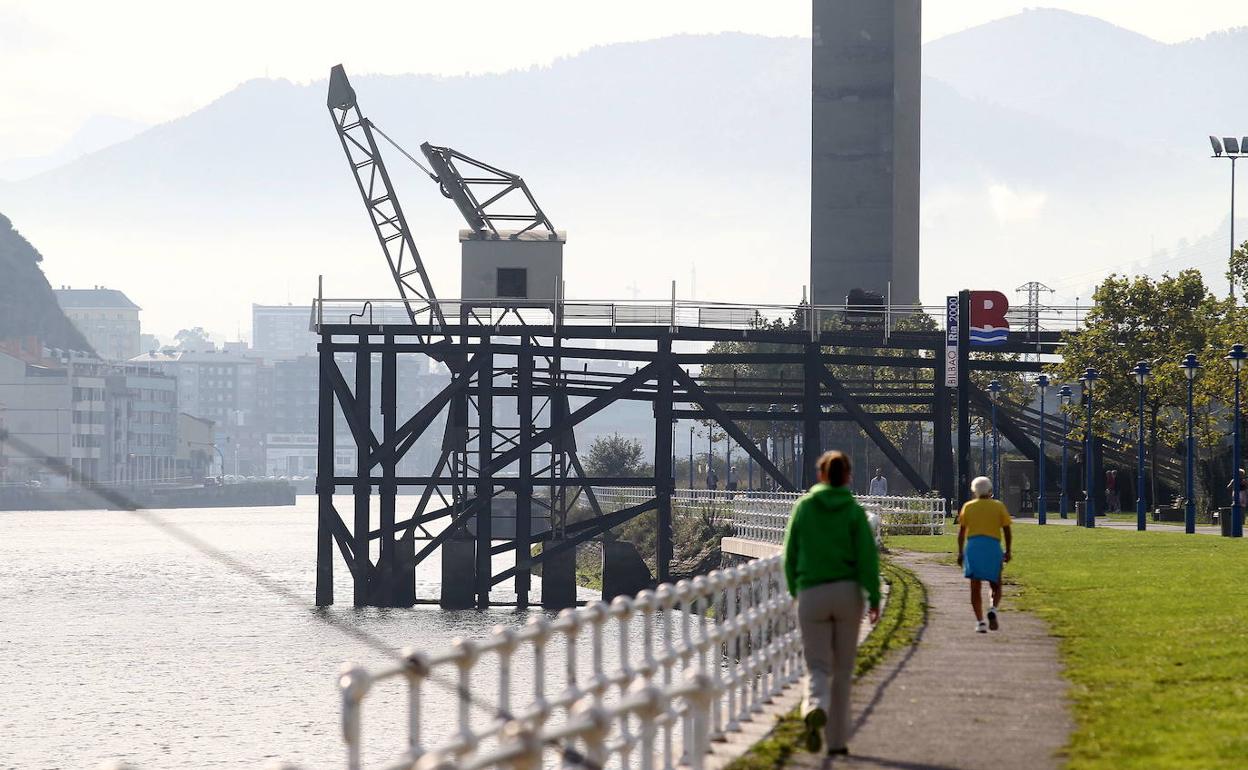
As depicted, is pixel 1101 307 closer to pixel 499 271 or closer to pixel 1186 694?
pixel 499 271

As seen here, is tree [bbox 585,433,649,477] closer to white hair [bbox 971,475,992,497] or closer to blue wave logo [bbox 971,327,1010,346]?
blue wave logo [bbox 971,327,1010,346]

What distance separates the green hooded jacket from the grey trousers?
0.29ft

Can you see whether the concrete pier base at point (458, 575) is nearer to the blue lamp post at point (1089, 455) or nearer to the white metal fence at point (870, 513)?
the white metal fence at point (870, 513)

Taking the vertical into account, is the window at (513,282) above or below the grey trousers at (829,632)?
above

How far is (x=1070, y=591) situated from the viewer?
28.4 meters

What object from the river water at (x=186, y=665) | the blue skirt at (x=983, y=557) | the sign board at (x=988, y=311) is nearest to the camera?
the blue skirt at (x=983, y=557)

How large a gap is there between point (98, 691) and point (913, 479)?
30.3 metres

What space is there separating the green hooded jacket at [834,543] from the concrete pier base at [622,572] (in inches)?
2100

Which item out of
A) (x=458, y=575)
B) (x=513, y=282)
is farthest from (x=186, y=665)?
(x=513, y=282)

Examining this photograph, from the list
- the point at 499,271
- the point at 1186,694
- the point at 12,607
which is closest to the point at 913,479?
the point at 499,271

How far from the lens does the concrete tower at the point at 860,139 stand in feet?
430

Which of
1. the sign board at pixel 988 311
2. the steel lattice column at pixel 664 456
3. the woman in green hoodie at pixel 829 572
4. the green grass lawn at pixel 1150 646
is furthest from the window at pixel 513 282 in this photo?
the woman in green hoodie at pixel 829 572

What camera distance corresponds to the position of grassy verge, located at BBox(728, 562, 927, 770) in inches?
541

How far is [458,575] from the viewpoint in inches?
2382
